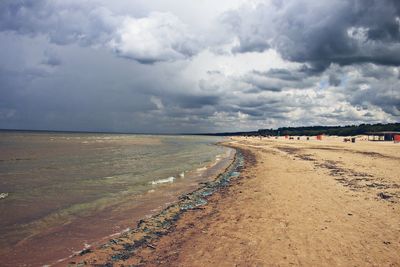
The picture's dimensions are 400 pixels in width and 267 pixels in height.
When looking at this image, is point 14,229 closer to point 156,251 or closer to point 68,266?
point 68,266

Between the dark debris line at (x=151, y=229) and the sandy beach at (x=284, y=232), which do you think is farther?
the dark debris line at (x=151, y=229)

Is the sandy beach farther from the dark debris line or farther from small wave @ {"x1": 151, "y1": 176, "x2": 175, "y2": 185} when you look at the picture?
small wave @ {"x1": 151, "y1": 176, "x2": 175, "y2": 185}

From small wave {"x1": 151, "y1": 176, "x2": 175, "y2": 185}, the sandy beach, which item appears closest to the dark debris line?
the sandy beach

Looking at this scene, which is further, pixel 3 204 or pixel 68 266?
pixel 3 204

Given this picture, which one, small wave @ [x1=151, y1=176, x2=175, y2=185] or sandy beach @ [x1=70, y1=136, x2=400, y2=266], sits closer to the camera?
sandy beach @ [x1=70, y1=136, x2=400, y2=266]

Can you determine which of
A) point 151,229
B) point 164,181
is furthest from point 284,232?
point 164,181

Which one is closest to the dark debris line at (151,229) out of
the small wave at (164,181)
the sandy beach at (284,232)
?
the sandy beach at (284,232)

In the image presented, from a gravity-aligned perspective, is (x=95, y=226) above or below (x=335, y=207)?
below

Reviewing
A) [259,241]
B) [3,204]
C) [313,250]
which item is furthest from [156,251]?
[3,204]

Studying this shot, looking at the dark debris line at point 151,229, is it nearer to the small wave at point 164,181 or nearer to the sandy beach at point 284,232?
the sandy beach at point 284,232

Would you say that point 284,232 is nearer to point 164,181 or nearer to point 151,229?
point 151,229

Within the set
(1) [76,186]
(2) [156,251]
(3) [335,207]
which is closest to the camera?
(2) [156,251]

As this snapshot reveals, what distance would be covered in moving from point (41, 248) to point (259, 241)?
5535 millimetres

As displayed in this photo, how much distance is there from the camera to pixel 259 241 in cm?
675
